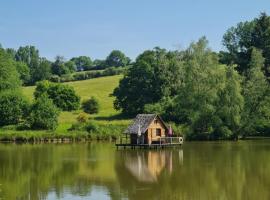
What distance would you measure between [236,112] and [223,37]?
4222 centimetres

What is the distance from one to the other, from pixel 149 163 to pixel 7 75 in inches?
2343

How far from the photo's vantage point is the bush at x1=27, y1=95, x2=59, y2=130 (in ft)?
272

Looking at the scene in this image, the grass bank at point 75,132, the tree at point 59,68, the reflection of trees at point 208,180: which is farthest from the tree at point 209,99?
the tree at point 59,68

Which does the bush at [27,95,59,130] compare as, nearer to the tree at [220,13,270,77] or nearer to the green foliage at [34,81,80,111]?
the green foliage at [34,81,80,111]

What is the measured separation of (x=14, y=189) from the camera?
32688mm

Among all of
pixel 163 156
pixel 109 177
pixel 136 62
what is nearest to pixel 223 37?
pixel 136 62

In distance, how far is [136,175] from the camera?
38562 millimetres

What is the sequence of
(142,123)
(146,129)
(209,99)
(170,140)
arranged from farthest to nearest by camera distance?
(209,99) < (170,140) < (142,123) < (146,129)

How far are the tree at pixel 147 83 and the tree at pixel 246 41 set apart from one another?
11.9m

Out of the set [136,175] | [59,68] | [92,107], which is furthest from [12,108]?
[59,68]

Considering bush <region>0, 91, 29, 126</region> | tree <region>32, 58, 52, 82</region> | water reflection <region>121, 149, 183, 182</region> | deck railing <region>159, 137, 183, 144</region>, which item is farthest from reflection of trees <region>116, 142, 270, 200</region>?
tree <region>32, 58, 52, 82</region>

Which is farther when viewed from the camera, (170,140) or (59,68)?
(59,68)

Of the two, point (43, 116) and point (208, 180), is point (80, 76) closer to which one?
point (43, 116)

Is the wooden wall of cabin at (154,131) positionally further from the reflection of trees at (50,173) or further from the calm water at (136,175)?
the reflection of trees at (50,173)
